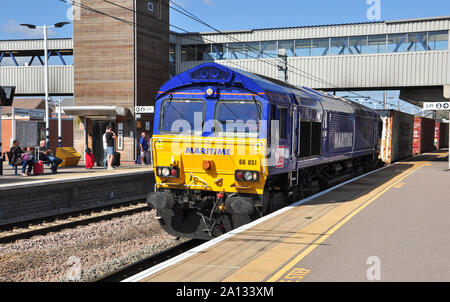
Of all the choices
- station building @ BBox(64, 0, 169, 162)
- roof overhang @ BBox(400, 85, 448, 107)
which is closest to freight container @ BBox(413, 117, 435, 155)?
roof overhang @ BBox(400, 85, 448, 107)

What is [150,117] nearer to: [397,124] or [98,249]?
[397,124]

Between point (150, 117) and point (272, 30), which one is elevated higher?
point (272, 30)

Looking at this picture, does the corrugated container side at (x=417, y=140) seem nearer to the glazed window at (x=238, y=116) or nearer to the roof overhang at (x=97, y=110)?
the roof overhang at (x=97, y=110)

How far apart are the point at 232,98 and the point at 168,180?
2.19m

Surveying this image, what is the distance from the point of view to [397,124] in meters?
26.6

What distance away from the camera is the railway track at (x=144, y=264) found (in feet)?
25.2

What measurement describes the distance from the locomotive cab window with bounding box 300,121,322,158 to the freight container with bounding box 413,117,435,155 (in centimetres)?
2490

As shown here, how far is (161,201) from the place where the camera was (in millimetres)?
9273

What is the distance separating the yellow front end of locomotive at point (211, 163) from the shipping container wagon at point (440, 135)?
43526 mm

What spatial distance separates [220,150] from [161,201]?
5.22 feet

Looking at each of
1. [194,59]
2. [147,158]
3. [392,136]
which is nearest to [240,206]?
[147,158]

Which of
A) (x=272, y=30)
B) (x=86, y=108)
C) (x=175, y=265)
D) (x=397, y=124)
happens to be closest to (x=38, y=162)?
(x=86, y=108)

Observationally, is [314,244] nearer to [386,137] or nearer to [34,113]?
[386,137]

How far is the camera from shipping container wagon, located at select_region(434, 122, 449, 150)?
47856 mm
